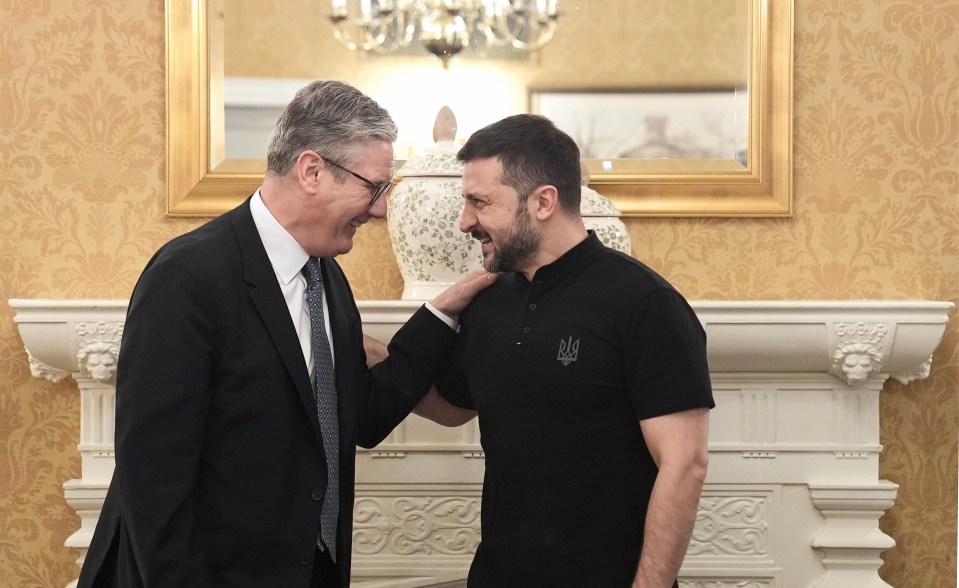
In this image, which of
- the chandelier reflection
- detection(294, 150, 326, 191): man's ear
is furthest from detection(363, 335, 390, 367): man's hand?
the chandelier reflection

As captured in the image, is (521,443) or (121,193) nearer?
(521,443)

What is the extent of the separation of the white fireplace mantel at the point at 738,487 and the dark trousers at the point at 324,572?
2.63ft

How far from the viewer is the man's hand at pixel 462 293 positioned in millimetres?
2059

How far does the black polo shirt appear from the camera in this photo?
5.84 ft

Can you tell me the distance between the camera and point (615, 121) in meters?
2.79

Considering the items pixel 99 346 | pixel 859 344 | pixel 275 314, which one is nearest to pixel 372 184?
pixel 275 314

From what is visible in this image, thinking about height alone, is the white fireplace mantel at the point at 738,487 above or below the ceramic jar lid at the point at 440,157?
below

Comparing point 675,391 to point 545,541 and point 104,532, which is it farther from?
point 104,532

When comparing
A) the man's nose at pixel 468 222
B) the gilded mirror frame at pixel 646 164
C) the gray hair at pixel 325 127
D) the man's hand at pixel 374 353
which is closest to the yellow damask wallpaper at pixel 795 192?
the gilded mirror frame at pixel 646 164

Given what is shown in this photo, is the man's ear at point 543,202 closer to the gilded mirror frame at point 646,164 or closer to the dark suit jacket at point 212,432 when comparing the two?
the dark suit jacket at point 212,432

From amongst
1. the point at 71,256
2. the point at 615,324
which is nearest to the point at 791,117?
the point at 615,324

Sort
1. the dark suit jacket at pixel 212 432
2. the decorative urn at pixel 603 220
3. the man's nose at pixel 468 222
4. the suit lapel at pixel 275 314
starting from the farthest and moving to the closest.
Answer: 1. the decorative urn at pixel 603 220
2. the man's nose at pixel 468 222
3. the suit lapel at pixel 275 314
4. the dark suit jacket at pixel 212 432

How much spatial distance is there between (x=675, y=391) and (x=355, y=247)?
1327mm

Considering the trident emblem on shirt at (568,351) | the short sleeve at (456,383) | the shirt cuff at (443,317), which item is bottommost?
the short sleeve at (456,383)
